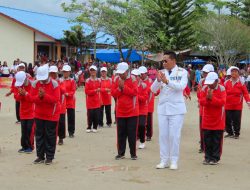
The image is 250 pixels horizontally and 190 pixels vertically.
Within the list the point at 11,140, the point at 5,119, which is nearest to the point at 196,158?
the point at 11,140

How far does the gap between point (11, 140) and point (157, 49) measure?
26262 mm

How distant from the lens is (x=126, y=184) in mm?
7727

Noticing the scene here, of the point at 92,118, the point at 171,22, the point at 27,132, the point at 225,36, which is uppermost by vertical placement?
the point at 171,22

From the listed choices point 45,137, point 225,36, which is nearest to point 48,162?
point 45,137

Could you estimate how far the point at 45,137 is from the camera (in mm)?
9352

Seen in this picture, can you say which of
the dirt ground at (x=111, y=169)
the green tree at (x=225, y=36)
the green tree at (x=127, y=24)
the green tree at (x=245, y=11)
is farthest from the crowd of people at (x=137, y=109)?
the green tree at (x=245, y=11)

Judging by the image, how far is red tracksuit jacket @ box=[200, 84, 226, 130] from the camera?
927 cm

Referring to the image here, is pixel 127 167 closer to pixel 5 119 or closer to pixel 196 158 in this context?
pixel 196 158

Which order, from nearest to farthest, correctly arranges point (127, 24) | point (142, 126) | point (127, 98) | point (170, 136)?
point (170, 136) < point (127, 98) < point (142, 126) < point (127, 24)

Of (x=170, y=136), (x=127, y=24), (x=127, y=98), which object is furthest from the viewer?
(x=127, y=24)

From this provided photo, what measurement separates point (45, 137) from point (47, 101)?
69 cm

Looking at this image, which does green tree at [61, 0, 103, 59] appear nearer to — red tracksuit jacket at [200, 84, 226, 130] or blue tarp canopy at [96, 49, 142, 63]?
blue tarp canopy at [96, 49, 142, 63]

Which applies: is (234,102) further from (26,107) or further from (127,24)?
(127,24)

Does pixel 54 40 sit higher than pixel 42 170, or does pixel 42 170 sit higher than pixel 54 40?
pixel 54 40
